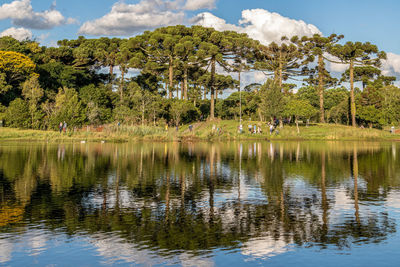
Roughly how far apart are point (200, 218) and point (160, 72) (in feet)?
252

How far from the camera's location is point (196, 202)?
14.8m

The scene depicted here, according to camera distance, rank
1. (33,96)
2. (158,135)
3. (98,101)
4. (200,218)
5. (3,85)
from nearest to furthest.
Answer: (200,218), (158,135), (33,96), (3,85), (98,101)

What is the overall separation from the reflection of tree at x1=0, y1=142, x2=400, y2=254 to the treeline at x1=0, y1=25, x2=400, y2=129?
46.5m

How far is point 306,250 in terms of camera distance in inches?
381

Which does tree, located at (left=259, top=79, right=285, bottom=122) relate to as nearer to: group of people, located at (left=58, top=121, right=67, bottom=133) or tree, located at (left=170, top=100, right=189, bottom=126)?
tree, located at (left=170, top=100, right=189, bottom=126)

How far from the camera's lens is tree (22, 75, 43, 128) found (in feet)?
228

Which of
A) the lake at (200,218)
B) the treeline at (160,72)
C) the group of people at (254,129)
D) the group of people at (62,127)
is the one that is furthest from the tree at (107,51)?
the lake at (200,218)

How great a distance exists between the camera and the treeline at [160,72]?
72.0m

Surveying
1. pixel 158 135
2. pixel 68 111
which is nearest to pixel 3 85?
pixel 68 111

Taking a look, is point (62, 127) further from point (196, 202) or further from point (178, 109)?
point (196, 202)

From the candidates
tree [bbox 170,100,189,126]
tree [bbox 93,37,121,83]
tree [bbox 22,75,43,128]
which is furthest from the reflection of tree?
tree [bbox 93,37,121,83]

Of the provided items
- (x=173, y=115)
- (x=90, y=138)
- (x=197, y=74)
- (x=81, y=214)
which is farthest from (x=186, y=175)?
(x=197, y=74)

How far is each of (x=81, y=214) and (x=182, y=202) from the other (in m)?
3.39

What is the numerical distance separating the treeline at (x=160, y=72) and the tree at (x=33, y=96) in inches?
6.0
